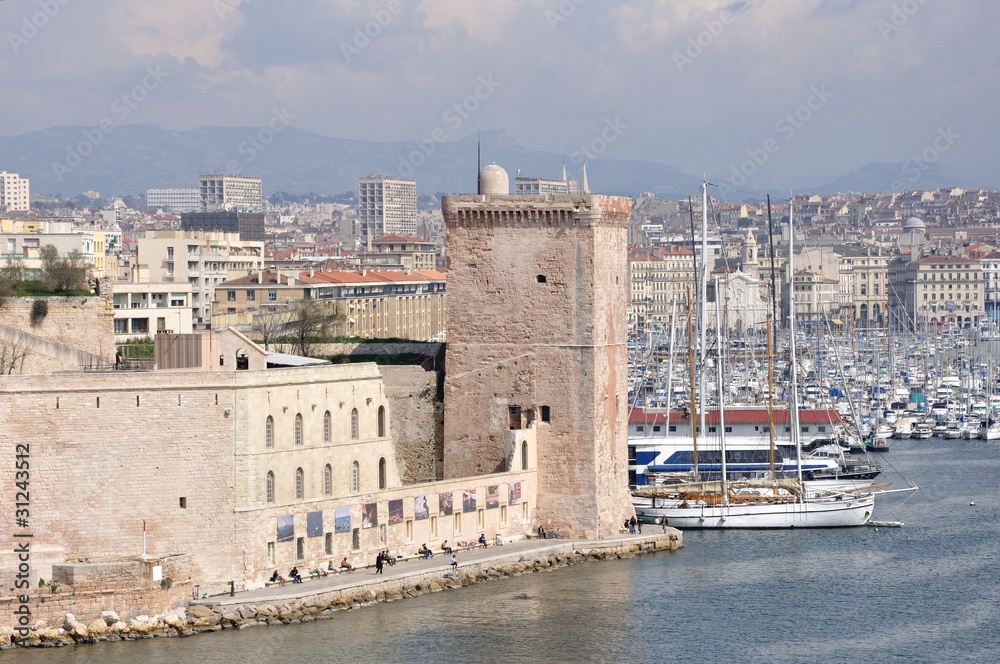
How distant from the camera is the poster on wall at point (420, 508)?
42.2 metres

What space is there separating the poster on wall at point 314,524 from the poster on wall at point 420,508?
2909mm

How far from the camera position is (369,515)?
4100 centimetres

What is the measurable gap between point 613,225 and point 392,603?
39.3 ft

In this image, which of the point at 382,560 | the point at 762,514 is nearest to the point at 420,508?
the point at 382,560

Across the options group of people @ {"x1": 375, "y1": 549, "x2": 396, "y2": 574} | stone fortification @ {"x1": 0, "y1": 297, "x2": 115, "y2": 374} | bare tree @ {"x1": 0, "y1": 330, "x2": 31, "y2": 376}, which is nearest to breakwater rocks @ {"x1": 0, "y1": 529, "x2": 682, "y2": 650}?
group of people @ {"x1": 375, "y1": 549, "x2": 396, "y2": 574}

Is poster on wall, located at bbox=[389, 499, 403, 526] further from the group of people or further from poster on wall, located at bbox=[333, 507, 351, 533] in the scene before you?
poster on wall, located at bbox=[333, 507, 351, 533]

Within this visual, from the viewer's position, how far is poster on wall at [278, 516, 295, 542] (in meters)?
38.9

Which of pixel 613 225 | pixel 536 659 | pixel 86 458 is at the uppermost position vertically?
pixel 613 225

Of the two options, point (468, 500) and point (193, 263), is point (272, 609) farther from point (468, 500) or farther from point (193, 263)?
point (193, 263)

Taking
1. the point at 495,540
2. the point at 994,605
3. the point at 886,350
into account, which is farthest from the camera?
the point at 886,350

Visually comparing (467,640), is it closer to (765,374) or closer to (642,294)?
(765,374)

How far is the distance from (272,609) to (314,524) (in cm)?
306

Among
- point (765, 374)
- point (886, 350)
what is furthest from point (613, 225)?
point (886, 350)

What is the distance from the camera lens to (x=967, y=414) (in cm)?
9388
